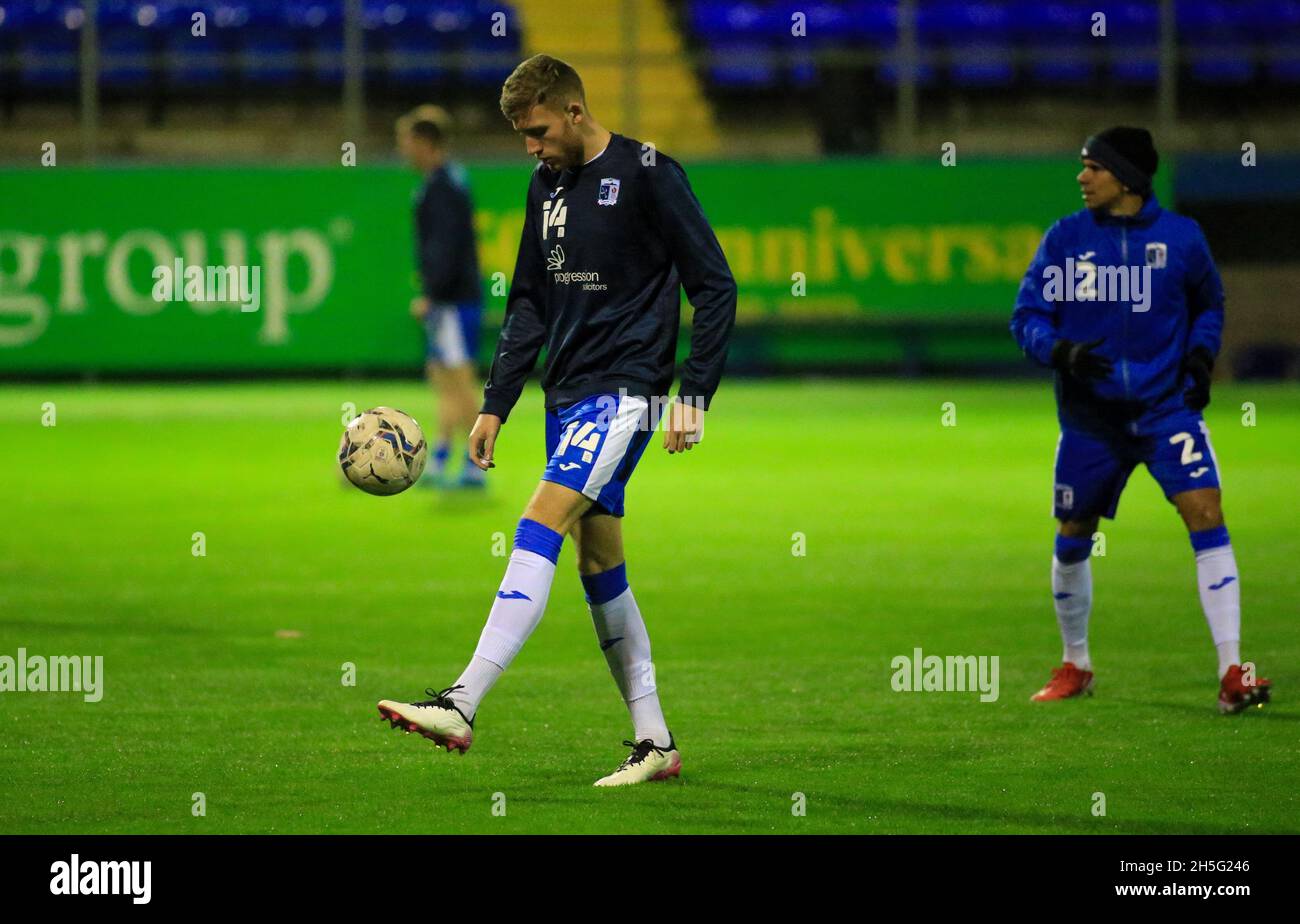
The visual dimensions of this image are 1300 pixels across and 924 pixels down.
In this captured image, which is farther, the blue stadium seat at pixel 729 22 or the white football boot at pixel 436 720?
the blue stadium seat at pixel 729 22

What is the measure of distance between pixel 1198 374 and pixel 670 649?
2.60 meters

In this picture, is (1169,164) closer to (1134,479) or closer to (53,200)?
(1134,479)

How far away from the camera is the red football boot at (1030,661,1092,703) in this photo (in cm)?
789

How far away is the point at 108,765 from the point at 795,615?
4.04 meters

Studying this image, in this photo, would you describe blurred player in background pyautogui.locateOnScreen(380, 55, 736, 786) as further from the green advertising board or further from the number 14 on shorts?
the green advertising board

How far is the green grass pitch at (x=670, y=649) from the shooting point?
6.26 metres

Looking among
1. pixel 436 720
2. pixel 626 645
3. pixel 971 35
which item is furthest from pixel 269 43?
pixel 436 720

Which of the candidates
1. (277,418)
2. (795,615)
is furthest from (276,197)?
(795,615)

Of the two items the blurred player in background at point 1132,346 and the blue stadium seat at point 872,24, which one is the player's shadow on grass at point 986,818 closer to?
the blurred player in background at point 1132,346

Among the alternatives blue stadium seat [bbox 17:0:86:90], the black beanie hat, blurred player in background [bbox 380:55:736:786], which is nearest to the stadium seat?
blue stadium seat [bbox 17:0:86:90]

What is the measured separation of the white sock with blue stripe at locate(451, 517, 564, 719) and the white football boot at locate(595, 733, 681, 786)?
21.3 inches

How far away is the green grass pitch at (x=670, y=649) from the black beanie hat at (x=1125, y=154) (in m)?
1.95

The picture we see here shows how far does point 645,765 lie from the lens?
6531mm
